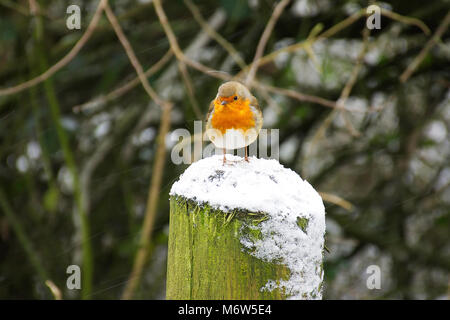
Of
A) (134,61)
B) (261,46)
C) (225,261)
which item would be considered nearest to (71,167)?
(134,61)

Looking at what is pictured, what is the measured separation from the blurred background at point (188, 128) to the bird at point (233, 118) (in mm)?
1306

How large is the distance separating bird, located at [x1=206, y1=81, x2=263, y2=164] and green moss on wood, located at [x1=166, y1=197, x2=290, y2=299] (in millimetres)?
539

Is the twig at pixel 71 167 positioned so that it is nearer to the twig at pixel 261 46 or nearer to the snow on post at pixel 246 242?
the twig at pixel 261 46

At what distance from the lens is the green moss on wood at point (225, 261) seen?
39.9 inches

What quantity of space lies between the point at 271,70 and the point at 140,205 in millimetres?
1323

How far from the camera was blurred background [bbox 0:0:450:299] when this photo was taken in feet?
9.93

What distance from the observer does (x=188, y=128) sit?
3.16 metres

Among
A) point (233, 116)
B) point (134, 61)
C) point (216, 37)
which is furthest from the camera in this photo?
point (216, 37)

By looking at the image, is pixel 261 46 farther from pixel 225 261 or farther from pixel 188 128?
pixel 225 261

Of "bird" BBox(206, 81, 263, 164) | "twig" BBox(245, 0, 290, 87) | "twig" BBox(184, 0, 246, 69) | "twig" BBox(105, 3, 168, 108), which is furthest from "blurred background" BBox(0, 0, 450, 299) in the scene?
"bird" BBox(206, 81, 263, 164)

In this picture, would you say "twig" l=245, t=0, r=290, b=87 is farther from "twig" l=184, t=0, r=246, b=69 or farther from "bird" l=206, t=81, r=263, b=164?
"bird" l=206, t=81, r=263, b=164

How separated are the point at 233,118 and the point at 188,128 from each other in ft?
5.26
